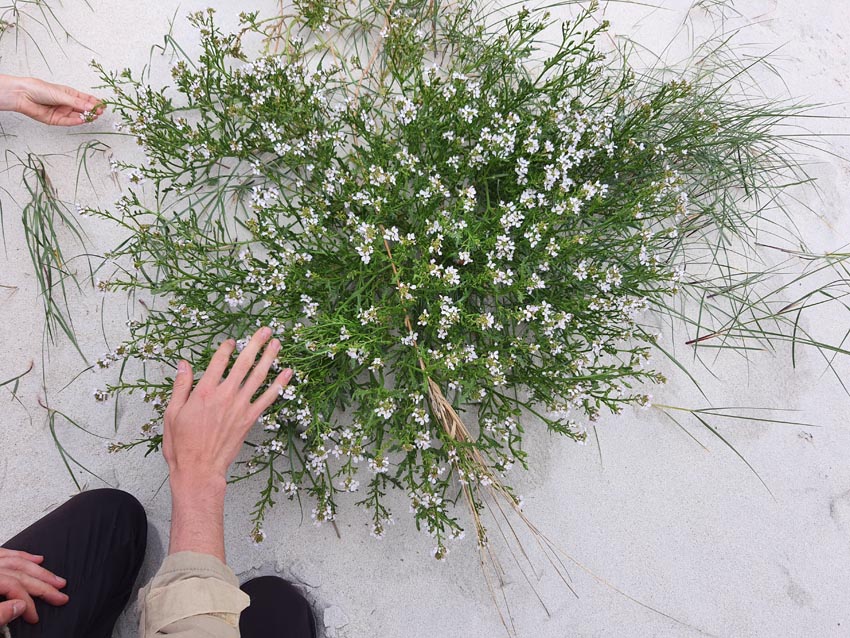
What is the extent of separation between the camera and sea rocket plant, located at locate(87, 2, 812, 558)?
1.55 metres

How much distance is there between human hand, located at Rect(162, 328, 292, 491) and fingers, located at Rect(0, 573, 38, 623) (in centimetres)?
61

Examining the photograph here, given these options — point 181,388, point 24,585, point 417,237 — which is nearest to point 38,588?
point 24,585

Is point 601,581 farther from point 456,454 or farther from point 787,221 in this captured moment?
point 787,221

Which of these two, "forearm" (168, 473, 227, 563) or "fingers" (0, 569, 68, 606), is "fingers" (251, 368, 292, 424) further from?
→ "fingers" (0, 569, 68, 606)

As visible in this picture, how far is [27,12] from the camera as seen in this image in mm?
2182

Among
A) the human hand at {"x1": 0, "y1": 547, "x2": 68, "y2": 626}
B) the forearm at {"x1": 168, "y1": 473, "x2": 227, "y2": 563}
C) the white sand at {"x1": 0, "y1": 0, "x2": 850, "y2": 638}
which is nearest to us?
the forearm at {"x1": 168, "y1": 473, "x2": 227, "y2": 563}

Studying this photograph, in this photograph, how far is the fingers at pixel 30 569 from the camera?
1.59m

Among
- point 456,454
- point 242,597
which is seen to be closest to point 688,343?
point 456,454

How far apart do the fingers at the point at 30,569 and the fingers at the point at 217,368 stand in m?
0.82

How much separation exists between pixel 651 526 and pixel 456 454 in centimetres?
93

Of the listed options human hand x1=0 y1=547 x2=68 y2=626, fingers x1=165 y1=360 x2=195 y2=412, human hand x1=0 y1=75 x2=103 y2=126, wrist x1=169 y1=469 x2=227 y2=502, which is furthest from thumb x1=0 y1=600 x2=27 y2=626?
human hand x1=0 y1=75 x2=103 y2=126

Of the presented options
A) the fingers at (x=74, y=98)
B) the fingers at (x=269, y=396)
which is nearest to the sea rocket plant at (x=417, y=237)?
the fingers at (x=269, y=396)

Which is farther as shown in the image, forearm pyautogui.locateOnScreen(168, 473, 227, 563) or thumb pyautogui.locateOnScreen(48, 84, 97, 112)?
thumb pyautogui.locateOnScreen(48, 84, 97, 112)

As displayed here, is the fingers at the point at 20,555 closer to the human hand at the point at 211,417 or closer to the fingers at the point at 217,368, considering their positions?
the human hand at the point at 211,417
